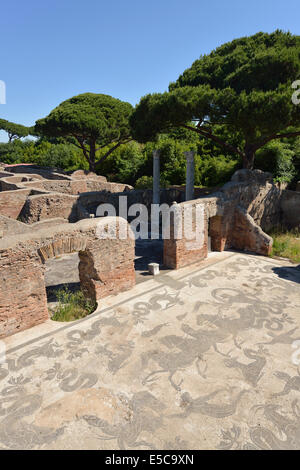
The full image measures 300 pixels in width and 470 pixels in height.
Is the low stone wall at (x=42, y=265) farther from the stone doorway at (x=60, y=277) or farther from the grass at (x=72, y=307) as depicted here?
the stone doorway at (x=60, y=277)

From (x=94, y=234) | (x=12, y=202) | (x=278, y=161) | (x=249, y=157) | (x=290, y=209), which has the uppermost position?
(x=278, y=161)

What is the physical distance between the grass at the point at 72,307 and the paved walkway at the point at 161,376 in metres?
0.32

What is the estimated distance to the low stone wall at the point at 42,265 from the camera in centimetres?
529

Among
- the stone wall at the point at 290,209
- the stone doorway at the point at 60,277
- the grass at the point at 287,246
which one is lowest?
the stone doorway at the point at 60,277

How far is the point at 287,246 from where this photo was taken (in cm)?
1049

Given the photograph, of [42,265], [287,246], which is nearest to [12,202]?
[42,265]

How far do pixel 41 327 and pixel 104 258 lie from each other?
2007 millimetres

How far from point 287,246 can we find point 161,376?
313 inches

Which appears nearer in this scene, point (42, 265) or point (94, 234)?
point (42, 265)

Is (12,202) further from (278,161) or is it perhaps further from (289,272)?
(278,161)

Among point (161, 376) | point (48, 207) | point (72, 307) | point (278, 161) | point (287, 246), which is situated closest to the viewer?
point (161, 376)

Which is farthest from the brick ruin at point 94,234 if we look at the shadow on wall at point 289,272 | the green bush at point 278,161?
the green bush at point 278,161

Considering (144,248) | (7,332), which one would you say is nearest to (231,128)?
(144,248)

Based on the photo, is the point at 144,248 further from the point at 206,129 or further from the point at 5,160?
the point at 5,160
